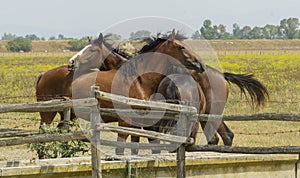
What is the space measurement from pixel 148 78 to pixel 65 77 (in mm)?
1787

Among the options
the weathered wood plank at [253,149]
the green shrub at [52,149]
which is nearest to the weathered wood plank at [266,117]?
the weathered wood plank at [253,149]

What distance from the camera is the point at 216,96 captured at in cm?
1127

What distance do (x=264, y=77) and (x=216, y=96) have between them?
24.2 meters

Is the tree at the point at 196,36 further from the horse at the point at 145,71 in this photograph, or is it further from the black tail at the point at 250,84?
the black tail at the point at 250,84

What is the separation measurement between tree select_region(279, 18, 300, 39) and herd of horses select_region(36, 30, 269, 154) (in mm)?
131875

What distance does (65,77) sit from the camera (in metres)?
11.2

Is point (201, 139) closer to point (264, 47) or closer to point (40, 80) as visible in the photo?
point (40, 80)

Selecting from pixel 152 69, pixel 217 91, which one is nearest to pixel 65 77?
pixel 152 69

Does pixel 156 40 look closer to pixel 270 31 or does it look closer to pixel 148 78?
pixel 148 78

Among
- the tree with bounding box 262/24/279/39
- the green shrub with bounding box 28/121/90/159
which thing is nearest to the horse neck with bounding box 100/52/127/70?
the green shrub with bounding box 28/121/90/159

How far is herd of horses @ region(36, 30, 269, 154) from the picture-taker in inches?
399

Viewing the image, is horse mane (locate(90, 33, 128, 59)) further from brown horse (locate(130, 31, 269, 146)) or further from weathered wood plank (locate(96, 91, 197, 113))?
weathered wood plank (locate(96, 91, 197, 113))

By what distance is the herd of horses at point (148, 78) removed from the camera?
10.1 meters

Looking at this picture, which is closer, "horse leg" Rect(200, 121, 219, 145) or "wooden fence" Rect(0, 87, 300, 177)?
"wooden fence" Rect(0, 87, 300, 177)
